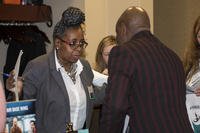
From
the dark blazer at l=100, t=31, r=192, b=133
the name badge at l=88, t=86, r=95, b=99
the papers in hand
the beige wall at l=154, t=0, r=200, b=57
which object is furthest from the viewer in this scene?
the beige wall at l=154, t=0, r=200, b=57

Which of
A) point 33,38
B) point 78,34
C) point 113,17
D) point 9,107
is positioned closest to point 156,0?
point 113,17

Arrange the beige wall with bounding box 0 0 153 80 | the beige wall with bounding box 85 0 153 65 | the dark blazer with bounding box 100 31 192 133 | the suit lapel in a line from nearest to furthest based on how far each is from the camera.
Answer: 1. the dark blazer with bounding box 100 31 192 133
2. the suit lapel
3. the beige wall with bounding box 0 0 153 80
4. the beige wall with bounding box 85 0 153 65

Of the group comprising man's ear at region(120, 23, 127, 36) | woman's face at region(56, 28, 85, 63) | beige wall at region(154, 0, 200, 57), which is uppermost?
man's ear at region(120, 23, 127, 36)

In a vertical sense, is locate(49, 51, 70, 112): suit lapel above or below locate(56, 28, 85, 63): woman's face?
below

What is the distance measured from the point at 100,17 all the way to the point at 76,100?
2.30 metres

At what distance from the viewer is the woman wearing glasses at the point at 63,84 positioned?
254cm

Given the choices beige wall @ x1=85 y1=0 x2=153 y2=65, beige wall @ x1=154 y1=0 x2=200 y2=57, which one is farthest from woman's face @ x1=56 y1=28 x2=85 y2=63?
beige wall @ x1=154 y1=0 x2=200 y2=57

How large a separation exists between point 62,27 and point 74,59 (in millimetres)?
204

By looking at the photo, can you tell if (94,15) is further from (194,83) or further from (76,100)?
(76,100)

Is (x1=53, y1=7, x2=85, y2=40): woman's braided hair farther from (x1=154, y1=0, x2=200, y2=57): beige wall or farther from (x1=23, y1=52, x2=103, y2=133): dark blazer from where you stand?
(x1=154, y1=0, x2=200, y2=57): beige wall

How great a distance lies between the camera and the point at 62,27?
2.66 m

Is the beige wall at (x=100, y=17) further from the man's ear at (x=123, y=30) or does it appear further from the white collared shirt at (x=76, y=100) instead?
the man's ear at (x=123, y=30)

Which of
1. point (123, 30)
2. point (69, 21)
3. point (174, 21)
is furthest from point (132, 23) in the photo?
point (174, 21)

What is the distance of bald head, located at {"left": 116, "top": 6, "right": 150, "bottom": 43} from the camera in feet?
8.11
